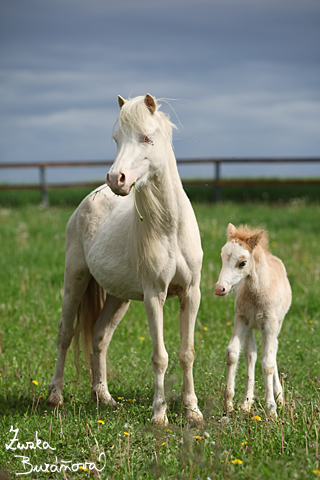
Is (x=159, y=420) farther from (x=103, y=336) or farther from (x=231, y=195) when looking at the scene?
(x=231, y=195)

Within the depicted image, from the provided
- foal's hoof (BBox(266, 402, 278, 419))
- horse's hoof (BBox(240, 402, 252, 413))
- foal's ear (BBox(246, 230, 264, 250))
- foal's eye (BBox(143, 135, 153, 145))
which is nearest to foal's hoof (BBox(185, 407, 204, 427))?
horse's hoof (BBox(240, 402, 252, 413))

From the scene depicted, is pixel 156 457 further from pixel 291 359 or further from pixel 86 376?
pixel 291 359

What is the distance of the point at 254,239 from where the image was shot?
398 cm

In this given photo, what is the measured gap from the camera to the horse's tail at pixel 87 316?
5.18 m

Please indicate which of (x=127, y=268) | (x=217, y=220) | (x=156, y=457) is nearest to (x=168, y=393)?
(x=156, y=457)

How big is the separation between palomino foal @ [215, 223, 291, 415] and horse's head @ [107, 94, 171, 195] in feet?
2.92

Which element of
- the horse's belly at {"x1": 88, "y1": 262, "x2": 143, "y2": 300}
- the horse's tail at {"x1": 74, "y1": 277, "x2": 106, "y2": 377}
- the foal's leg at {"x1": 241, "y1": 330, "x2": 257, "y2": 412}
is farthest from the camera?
the horse's tail at {"x1": 74, "y1": 277, "x2": 106, "y2": 377}

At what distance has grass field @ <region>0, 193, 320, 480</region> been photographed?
333cm

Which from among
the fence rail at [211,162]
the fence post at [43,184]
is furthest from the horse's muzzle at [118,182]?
the fence post at [43,184]

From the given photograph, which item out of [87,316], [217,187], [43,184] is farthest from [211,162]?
[87,316]

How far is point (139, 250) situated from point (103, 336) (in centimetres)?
148

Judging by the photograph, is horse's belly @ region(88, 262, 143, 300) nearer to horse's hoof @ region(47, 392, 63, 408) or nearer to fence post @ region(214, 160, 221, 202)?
horse's hoof @ region(47, 392, 63, 408)

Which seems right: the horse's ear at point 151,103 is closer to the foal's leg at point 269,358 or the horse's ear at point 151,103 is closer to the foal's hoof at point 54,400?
the foal's leg at point 269,358

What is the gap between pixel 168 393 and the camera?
4086mm
